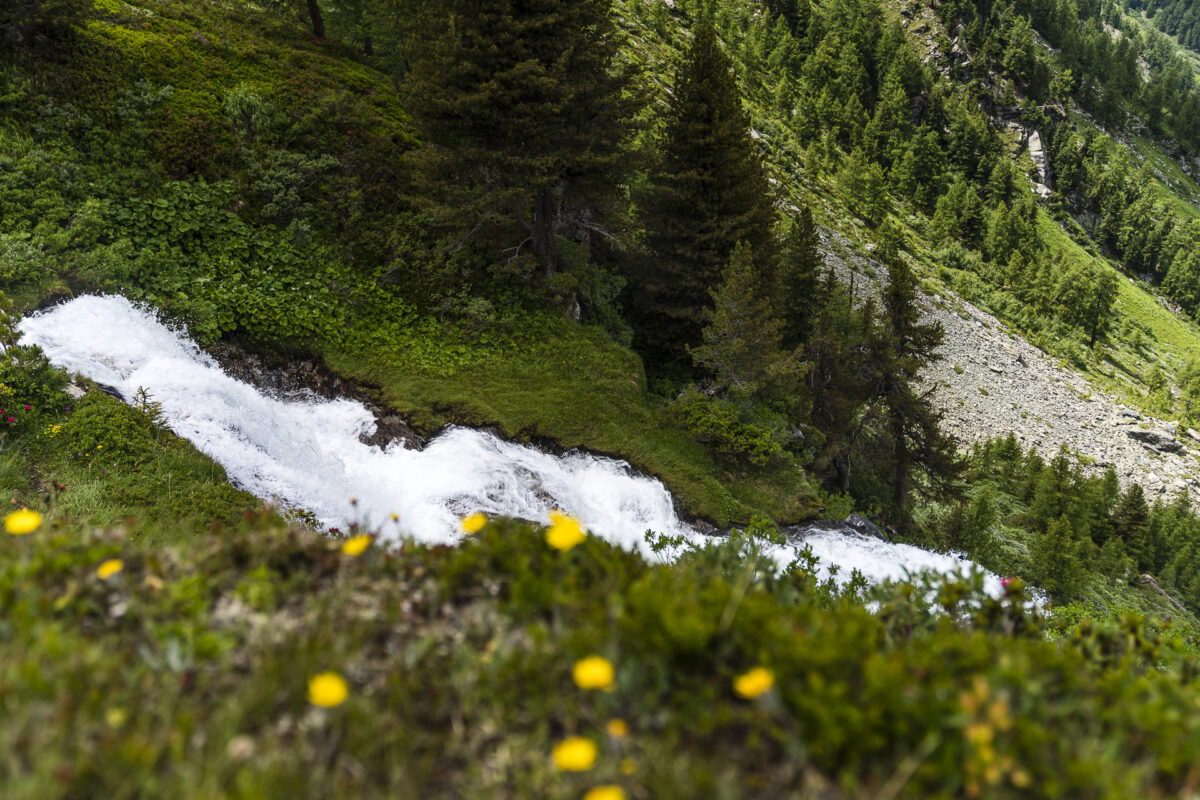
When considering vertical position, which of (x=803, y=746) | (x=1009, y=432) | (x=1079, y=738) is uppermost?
(x=1079, y=738)

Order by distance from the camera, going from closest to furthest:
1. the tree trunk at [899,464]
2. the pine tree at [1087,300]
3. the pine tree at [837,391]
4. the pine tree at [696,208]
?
the pine tree at [696,208]
the pine tree at [837,391]
the tree trunk at [899,464]
the pine tree at [1087,300]

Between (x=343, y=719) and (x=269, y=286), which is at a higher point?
(x=343, y=719)

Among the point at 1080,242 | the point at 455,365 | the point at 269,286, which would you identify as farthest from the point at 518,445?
the point at 1080,242

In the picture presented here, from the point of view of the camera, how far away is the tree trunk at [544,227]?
50.4 ft

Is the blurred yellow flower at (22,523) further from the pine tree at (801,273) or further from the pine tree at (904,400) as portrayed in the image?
the pine tree at (904,400)

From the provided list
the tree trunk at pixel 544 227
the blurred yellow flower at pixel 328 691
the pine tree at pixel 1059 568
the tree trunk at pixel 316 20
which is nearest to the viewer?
the blurred yellow flower at pixel 328 691

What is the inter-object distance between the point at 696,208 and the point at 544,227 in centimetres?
537

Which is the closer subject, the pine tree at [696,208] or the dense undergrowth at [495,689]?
the dense undergrowth at [495,689]

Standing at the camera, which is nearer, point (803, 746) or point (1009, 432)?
point (803, 746)

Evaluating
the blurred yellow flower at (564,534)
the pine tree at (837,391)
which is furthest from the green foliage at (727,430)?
the blurred yellow flower at (564,534)

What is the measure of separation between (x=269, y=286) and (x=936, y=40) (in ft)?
394

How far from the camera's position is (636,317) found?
63.4 ft

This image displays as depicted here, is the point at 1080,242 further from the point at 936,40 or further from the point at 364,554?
the point at 364,554

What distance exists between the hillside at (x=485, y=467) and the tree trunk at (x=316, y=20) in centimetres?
71
